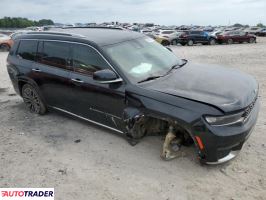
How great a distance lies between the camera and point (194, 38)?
28812 mm

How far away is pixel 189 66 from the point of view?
5133 millimetres

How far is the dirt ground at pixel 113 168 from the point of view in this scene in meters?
3.63

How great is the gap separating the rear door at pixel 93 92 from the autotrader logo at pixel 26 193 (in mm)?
1465

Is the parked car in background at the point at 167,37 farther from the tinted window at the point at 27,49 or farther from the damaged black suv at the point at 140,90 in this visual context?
the damaged black suv at the point at 140,90

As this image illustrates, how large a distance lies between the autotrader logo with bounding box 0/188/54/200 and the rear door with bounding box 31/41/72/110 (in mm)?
1916

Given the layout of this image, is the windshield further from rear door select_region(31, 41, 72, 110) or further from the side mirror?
rear door select_region(31, 41, 72, 110)

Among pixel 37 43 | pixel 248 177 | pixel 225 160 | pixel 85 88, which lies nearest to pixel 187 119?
pixel 225 160

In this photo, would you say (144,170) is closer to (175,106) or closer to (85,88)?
(175,106)

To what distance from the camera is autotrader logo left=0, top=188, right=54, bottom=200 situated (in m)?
3.70

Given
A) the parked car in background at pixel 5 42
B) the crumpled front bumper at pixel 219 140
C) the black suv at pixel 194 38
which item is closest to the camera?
the crumpled front bumper at pixel 219 140

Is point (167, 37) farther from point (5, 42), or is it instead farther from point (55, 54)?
point (55, 54)

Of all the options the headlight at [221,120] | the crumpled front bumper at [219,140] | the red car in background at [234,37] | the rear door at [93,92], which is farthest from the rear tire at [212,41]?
the headlight at [221,120]

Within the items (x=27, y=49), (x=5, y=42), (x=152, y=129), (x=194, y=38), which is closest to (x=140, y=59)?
(x=152, y=129)

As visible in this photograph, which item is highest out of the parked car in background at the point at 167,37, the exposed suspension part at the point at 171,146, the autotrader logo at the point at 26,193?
the exposed suspension part at the point at 171,146
